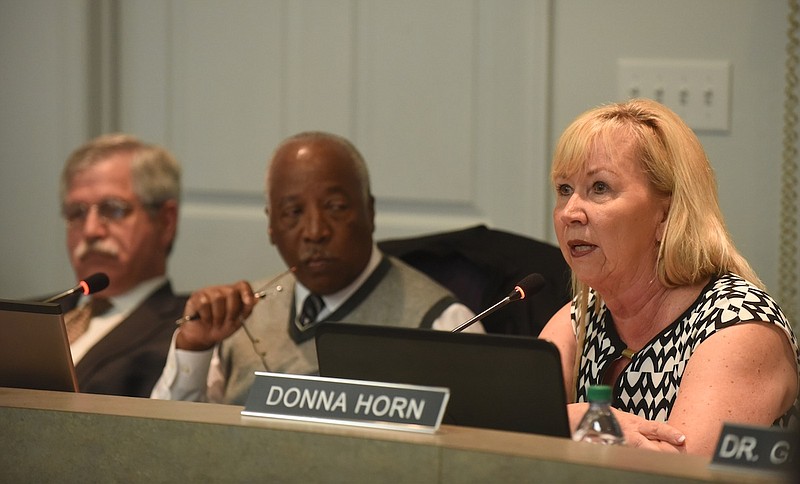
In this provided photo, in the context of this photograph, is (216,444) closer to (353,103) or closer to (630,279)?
(630,279)

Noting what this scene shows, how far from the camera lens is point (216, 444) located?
4.49ft

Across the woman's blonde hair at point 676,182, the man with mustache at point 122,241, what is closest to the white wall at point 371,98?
the man with mustache at point 122,241

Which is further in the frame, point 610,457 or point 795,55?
point 795,55

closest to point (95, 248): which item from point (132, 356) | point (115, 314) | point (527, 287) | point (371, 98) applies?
point (115, 314)

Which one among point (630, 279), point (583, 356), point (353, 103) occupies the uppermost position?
point (353, 103)

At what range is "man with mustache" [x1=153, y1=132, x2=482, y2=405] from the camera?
8.10 ft

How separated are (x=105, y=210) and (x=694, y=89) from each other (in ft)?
4.66

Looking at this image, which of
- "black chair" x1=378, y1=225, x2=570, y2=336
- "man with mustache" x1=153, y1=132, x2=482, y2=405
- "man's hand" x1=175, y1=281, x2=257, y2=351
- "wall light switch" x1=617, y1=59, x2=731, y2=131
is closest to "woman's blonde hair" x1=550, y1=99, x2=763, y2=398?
"black chair" x1=378, y1=225, x2=570, y2=336

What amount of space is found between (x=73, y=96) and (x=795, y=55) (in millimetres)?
1913

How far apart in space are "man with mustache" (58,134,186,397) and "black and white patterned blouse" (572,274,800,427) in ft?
3.80

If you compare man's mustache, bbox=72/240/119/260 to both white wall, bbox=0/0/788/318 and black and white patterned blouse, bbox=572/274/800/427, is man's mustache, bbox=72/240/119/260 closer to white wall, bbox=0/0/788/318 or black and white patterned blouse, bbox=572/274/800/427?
white wall, bbox=0/0/788/318

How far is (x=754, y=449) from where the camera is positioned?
118cm

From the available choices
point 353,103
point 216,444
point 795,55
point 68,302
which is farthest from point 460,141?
point 216,444

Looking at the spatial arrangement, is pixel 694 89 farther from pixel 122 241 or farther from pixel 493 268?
pixel 122 241
